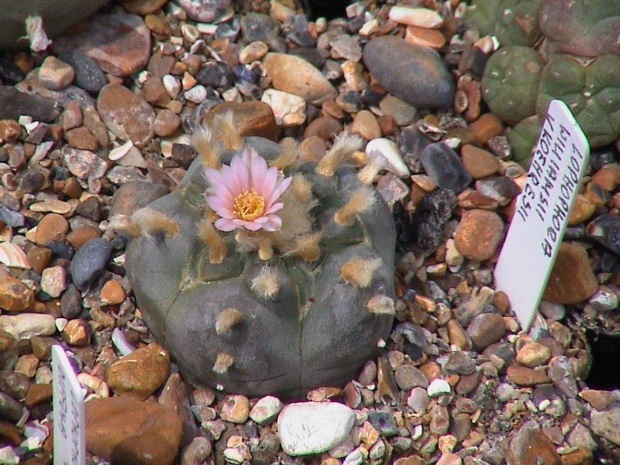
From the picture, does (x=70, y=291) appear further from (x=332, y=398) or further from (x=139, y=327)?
(x=332, y=398)

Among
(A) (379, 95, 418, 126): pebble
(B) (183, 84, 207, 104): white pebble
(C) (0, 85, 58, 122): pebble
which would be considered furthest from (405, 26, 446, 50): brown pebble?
(C) (0, 85, 58, 122): pebble

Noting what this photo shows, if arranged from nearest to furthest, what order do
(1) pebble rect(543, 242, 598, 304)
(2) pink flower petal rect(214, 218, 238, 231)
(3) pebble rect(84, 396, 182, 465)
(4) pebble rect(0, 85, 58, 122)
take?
1. (2) pink flower petal rect(214, 218, 238, 231)
2. (3) pebble rect(84, 396, 182, 465)
3. (1) pebble rect(543, 242, 598, 304)
4. (4) pebble rect(0, 85, 58, 122)

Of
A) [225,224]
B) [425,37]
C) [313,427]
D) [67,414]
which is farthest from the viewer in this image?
[425,37]

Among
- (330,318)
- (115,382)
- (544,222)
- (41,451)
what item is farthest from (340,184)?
(41,451)

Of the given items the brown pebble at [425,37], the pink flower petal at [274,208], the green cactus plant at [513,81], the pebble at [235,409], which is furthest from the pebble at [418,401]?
the brown pebble at [425,37]

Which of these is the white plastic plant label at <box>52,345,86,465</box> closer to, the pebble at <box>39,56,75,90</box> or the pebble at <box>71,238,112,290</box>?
the pebble at <box>71,238,112,290</box>

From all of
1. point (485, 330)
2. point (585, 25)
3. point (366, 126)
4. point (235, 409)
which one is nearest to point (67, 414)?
point (235, 409)

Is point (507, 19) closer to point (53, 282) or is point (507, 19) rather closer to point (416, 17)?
point (416, 17)
